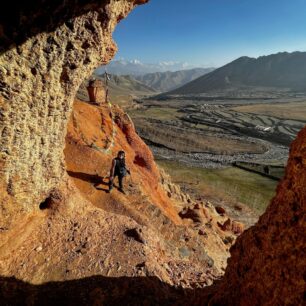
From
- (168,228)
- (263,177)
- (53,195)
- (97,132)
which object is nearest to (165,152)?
(263,177)

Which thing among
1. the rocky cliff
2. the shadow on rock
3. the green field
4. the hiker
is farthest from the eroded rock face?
the green field

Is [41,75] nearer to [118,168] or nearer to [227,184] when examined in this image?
[118,168]

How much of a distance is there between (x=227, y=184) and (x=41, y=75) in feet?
171

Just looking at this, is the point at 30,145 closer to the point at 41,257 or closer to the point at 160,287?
the point at 41,257

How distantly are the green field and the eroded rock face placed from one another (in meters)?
35.5

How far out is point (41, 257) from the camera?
14133 mm

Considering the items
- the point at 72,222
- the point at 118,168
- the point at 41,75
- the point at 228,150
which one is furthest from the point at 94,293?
the point at 228,150

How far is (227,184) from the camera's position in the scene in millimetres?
62000

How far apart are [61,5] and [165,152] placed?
253 ft

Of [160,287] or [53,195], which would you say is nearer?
[160,287]

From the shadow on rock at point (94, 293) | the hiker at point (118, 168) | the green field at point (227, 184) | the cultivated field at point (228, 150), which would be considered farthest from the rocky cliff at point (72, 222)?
the green field at point (227, 184)

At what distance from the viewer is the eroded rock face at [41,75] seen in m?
12.1

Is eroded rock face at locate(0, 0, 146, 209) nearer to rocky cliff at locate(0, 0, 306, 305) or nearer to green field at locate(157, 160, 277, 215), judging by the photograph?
rocky cliff at locate(0, 0, 306, 305)

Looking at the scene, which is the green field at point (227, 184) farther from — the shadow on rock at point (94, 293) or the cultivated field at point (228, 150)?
the shadow on rock at point (94, 293)
